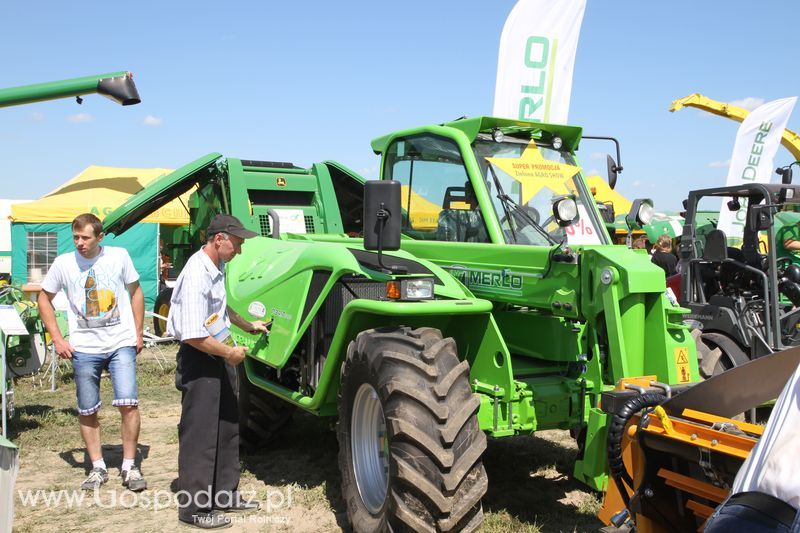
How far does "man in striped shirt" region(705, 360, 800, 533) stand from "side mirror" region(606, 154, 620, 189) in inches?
161

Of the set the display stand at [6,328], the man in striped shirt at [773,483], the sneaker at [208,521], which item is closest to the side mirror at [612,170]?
the sneaker at [208,521]

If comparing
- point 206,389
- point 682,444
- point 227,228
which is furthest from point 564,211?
point 206,389

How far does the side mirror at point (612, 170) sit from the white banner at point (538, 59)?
425cm

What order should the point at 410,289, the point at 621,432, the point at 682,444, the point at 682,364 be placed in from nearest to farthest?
the point at 682,444, the point at 621,432, the point at 682,364, the point at 410,289

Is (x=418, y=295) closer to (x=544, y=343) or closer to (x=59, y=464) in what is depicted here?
(x=544, y=343)

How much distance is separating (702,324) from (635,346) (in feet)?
11.4

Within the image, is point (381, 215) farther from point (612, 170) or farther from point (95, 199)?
point (95, 199)

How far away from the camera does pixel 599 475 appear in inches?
151

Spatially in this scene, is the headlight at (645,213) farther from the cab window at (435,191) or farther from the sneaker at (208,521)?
the sneaker at (208,521)

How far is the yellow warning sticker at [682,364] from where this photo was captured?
4.09 meters

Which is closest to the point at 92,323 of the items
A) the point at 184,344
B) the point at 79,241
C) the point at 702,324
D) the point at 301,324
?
the point at 79,241

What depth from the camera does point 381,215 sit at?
13.6ft

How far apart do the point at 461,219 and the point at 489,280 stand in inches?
21.5

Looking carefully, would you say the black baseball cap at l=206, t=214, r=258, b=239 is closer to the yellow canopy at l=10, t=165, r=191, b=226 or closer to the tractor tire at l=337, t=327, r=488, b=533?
the tractor tire at l=337, t=327, r=488, b=533
